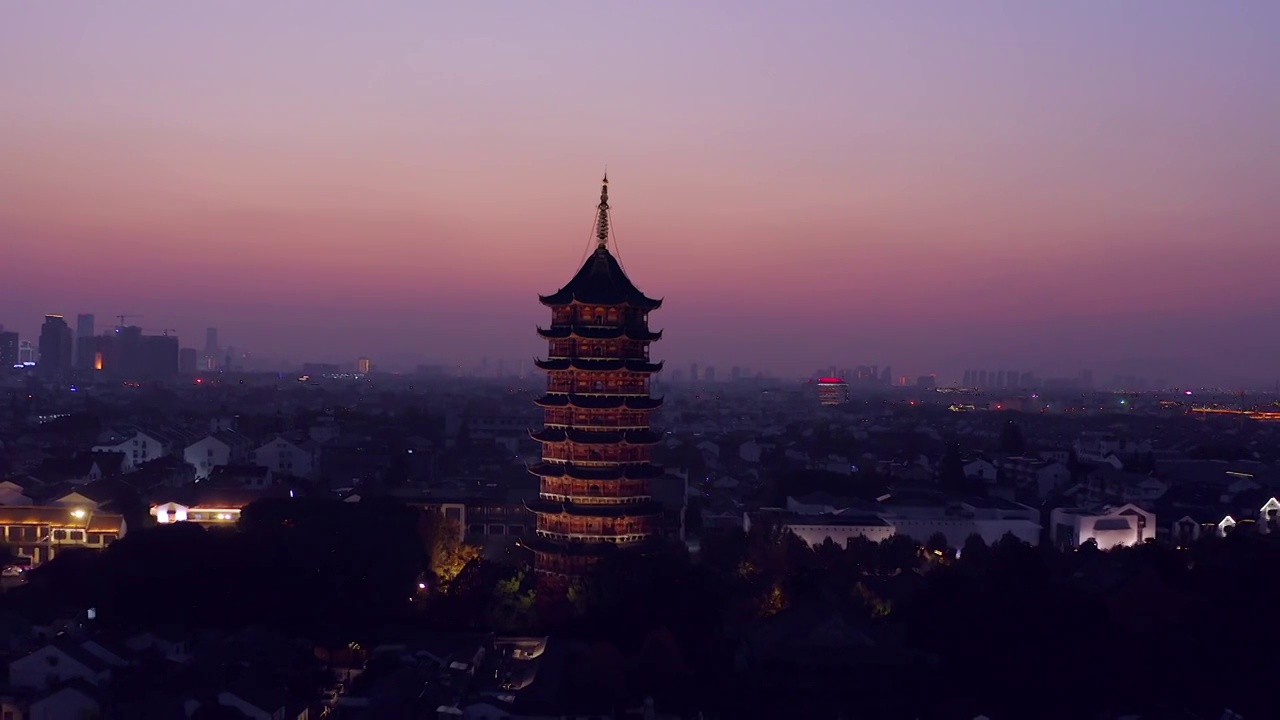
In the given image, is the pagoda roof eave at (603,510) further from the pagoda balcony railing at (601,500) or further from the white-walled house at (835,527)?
the white-walled house at (835,527)

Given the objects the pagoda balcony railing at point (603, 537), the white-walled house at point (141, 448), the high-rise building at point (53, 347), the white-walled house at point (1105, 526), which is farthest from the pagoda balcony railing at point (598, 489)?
the high-rise building at point (53, 347)

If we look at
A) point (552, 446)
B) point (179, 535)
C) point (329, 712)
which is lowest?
point (329, 712)

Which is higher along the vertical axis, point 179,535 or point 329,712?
point 179,535

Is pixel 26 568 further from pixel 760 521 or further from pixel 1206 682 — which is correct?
pixel 1206 682

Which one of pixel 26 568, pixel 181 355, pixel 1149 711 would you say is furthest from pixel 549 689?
pixel 181 355

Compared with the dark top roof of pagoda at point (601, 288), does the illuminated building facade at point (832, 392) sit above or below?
below

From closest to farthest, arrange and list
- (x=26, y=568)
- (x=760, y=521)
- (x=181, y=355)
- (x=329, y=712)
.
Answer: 1. (x=329, y=712)
2. (x=26, y=568)
3. (x=760, y=521)
4. (x=181, y=355)

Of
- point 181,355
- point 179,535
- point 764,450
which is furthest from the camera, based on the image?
point 181,355
